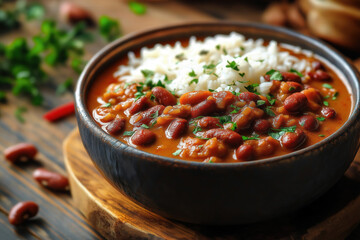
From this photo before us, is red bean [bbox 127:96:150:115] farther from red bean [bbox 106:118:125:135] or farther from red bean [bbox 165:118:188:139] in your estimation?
red bean [bbox 165:118:188:139]

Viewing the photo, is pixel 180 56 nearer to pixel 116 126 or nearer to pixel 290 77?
pixel 290 77

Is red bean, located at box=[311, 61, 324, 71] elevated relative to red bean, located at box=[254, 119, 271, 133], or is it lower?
lower

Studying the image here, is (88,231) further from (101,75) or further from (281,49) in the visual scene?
(281,49)

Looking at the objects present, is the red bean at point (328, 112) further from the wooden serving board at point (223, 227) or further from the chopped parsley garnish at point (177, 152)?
the chopped parsley garnish at point (177, 152)

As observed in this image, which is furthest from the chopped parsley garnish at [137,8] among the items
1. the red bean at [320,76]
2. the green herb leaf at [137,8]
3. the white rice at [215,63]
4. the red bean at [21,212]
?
the red bean at [21,212]

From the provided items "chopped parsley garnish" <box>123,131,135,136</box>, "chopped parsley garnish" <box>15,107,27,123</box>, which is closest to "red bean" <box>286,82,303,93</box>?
"chopped parsley garnish" <box>123,131,135,136</box>

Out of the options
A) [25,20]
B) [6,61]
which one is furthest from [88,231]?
[25,20]

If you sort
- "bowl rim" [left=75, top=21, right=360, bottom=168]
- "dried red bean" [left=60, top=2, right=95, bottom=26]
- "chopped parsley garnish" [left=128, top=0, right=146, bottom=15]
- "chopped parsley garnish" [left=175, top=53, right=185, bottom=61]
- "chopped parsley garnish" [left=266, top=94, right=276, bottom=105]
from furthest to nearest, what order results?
"chopped parsley garnish" [left=128, top=0, right=146, bottom=15] < "dried red bean" [left=60, top=2, right=95, bottom=26] < "chopped parsley garnish" [left=175, top=53, right=185, bottom=61] < "chopped parsley garnish" [left=266, top=94, right=276, bottom=105] < "bowl rim" [left=75, top=21, right=360, bottom=168]
